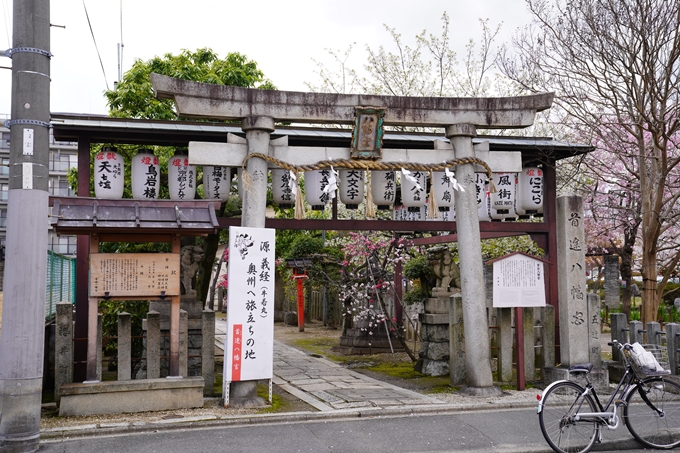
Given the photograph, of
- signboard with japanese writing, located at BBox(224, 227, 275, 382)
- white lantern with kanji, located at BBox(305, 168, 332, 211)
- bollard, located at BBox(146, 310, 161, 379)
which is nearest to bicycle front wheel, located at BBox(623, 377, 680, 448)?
signboard with japanese writing, located at BBox(224, 227, 275, 382)

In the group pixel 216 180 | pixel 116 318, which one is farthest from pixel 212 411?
pixel 116 318

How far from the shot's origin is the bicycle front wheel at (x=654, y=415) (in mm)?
7488

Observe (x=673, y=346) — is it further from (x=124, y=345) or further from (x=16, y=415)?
(x=16, y=415)

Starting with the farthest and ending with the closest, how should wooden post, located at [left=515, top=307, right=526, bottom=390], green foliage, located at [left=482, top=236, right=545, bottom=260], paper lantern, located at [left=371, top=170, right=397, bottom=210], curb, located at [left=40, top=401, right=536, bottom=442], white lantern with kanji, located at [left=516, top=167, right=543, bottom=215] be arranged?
green foliage, located at [left=482, top=236, right=545, bottom=260]
white lantern with kanji, located at [left=516, top=167, right=543, bottom=215]
paper lantern, located at [left=371, top=170, right=397, bottom=210]
wooden post, located at [left=515, top=307, right=526, bottom=390]
curb, located at [left=40, top=401, right=536, bottom=442]

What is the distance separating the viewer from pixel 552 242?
39.9 ft

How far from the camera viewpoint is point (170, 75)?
63.3 feet

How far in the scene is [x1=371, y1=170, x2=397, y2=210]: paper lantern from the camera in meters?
11.1

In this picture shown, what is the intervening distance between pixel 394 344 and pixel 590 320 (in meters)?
8.20

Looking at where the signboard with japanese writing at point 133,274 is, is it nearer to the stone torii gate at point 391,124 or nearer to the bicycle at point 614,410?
the stone torii gate at point 391,124

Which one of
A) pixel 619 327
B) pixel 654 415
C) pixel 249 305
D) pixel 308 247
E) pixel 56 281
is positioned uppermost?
pixel 308 247

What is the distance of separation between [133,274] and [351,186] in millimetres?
4007

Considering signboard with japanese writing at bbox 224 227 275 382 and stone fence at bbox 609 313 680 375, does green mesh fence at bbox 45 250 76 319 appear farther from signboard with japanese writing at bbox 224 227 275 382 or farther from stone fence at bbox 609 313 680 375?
stone fence at bbox 609 313 680 375

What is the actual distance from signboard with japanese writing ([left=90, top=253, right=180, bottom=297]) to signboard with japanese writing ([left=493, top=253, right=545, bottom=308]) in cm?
551

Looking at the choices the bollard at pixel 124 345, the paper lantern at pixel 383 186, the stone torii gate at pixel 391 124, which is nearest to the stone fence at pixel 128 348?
the bollard at pixel 124 345
